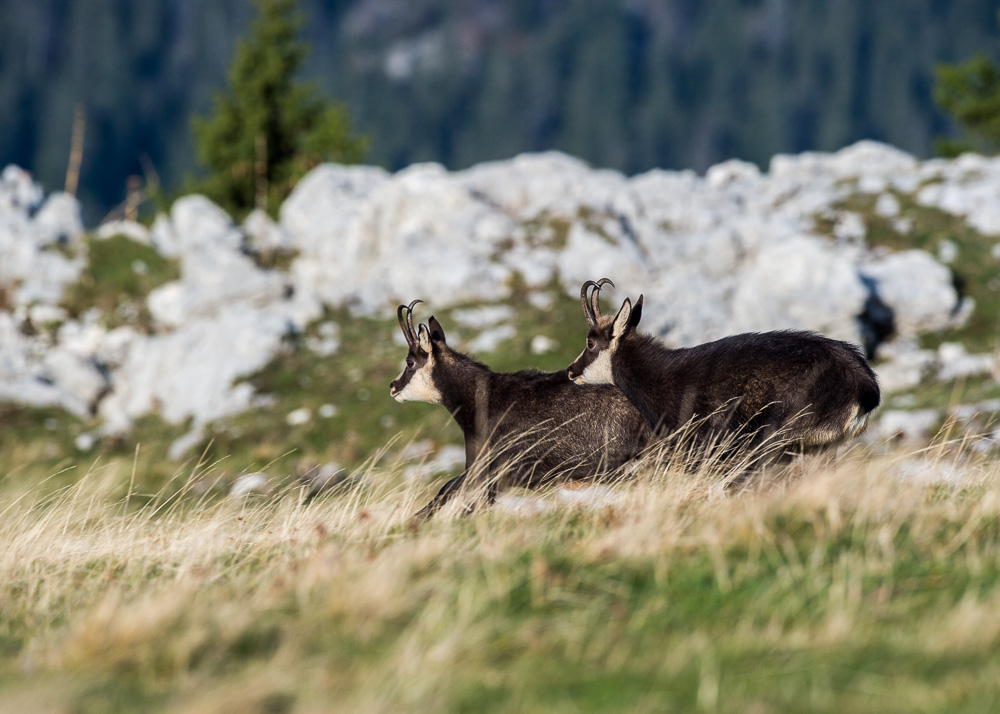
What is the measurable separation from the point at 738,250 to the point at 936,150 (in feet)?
108

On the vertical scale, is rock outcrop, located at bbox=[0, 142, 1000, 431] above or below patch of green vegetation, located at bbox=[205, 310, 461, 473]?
above

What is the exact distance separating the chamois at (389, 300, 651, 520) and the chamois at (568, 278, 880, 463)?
0.35 metres

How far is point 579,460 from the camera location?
9.18m

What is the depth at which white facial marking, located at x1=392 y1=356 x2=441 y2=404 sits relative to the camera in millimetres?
10516

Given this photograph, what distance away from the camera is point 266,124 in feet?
133

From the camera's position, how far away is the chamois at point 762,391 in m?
7.91

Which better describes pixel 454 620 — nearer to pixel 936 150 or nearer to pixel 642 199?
pixel 642 199

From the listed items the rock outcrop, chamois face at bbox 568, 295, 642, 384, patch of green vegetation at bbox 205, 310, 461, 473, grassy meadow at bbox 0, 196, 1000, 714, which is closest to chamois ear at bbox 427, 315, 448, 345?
chamois face at bbox 568, 295, 642, 384

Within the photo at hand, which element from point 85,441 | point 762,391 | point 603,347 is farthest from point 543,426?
point 85,441

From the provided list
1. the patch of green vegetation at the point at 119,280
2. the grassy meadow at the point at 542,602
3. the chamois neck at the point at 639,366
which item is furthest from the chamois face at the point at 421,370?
the patch of green vegetation at the point at 119,280

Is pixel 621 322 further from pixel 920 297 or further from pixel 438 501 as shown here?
pixel 920 297

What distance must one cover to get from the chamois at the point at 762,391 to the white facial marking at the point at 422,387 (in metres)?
2.16

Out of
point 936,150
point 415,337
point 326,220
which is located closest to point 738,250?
point 326,220

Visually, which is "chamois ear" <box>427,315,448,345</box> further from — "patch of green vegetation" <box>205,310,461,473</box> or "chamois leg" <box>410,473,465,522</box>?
"patch of green vegetation" <box>205,310,461,473</box>
